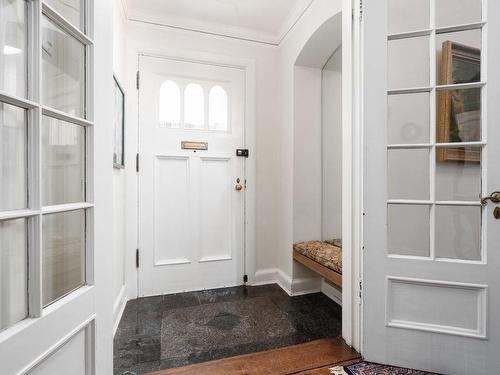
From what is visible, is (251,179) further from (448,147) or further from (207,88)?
(448,147)

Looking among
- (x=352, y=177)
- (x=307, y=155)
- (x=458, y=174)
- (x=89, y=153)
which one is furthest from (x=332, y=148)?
(x=89, y=153)

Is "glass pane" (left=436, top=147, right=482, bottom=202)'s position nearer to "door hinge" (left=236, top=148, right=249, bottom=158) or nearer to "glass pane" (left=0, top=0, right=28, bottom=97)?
"door hinge" (left=236, top=148, right=249, bottom=158)

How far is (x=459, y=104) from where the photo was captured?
4.50ft

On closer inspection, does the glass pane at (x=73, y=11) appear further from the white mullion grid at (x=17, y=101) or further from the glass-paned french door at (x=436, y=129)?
the glass-paned french door at (x=436, y=129)

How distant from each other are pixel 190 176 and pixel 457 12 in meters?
2.20

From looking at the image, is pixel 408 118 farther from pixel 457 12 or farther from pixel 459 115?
pixel 457 12

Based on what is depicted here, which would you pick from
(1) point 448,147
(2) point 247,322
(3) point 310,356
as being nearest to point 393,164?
(1) point 448,147

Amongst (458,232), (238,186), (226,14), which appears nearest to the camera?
(458,232)

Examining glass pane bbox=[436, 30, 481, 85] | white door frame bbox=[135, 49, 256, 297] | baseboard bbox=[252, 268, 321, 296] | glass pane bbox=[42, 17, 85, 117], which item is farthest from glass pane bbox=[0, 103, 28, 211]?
baseboard bbox=[252, 268, 321, 296]

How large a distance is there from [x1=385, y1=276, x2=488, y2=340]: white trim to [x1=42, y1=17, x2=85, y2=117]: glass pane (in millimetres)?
1751

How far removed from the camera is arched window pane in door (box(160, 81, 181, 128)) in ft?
7.82

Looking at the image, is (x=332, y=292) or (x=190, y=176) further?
(x=190, y=176)

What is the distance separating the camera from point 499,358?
4.16ft

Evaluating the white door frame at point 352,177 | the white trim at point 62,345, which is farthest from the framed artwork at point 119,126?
the white door frame at point 352,177
